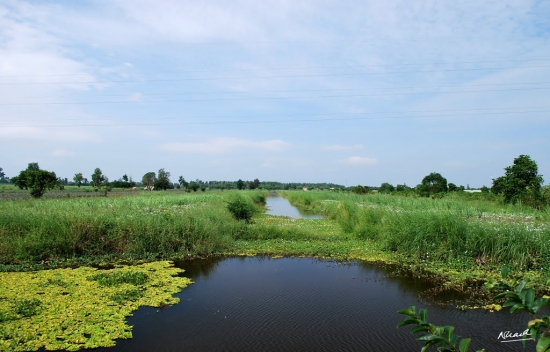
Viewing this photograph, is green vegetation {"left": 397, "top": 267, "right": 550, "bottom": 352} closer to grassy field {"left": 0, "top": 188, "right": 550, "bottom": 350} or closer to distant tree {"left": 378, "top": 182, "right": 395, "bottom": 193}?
grassy field {"left": 0, "top": 188, "right": 550, "bottom": 350}

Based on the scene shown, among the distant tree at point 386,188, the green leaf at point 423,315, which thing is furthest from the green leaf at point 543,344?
the distant tree at point 386,188

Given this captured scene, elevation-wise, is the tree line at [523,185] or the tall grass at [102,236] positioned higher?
the tree line at [523,185]

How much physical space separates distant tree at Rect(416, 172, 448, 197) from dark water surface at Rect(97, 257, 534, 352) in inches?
1084

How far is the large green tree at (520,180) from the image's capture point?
21.3m

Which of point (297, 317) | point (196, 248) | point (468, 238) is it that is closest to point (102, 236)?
point (196, 248)

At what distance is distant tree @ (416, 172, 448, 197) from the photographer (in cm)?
3469

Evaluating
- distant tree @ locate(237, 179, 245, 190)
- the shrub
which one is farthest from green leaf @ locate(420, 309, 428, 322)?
distant tree @ locate(237, 179, 245, 190)

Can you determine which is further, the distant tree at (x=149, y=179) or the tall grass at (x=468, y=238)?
the distant tree at (x=149, y=179)

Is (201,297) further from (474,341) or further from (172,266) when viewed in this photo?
(474,341)

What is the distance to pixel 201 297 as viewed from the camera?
7902 mm

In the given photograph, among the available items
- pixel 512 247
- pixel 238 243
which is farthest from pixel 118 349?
pixel 512 247

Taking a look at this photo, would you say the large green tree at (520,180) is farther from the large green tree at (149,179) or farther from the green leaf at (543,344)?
the large green tree at (149,179)

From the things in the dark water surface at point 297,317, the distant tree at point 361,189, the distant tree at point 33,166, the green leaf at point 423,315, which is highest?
the distant tree at point 33,166

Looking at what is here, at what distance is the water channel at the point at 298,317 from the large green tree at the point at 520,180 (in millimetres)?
16325
